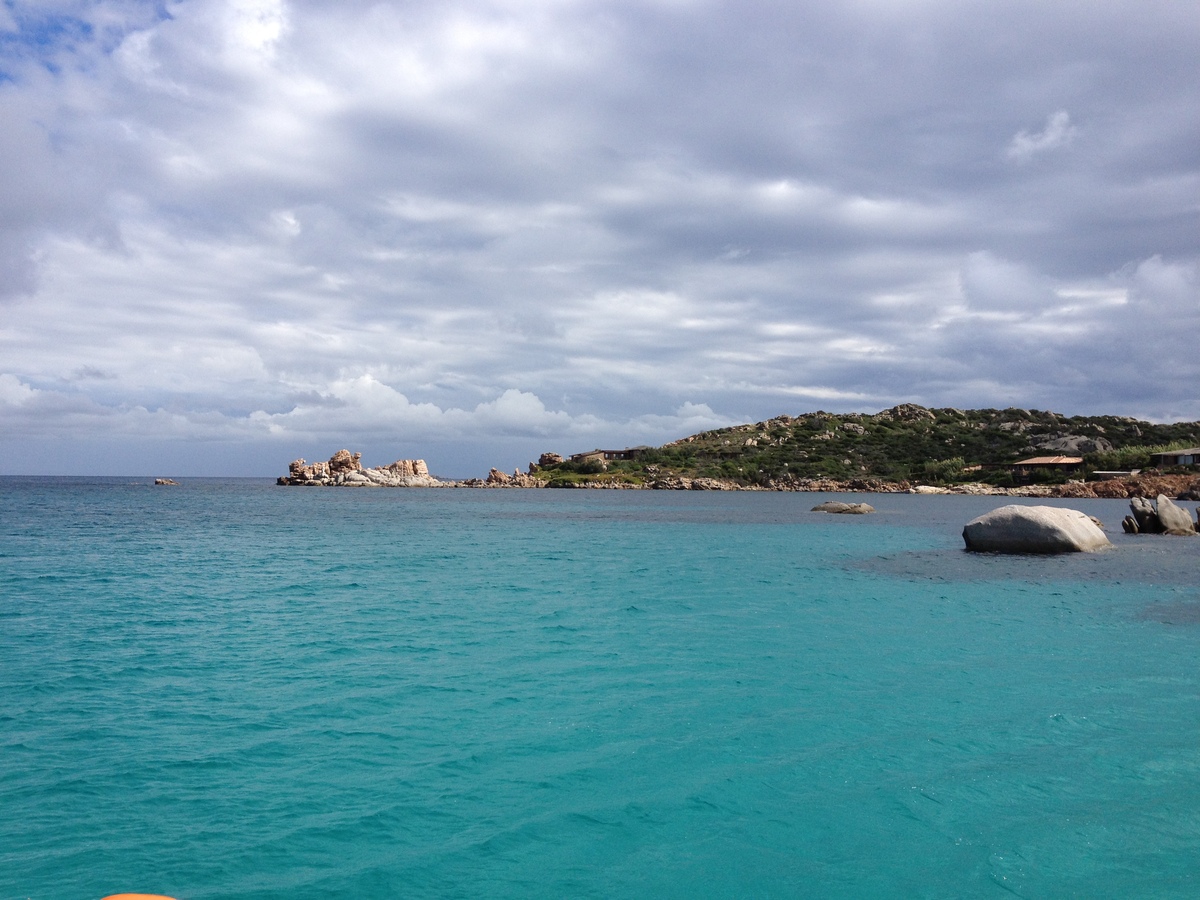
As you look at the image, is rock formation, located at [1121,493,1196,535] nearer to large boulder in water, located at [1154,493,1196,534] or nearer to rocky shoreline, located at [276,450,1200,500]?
large boulder in water, located at [1154,493,1196,534]

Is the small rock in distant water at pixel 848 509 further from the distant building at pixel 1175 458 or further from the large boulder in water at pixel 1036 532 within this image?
the distant building at pixel 1175 458

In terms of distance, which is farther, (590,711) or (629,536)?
(629,536)

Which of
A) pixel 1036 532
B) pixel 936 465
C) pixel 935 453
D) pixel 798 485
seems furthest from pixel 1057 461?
pixel 1036 532

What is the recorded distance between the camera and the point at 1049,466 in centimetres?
13388

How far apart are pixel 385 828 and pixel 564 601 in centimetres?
1584

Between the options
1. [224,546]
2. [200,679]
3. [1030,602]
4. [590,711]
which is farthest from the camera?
[224,546]

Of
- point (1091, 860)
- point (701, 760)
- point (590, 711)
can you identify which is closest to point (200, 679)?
point (590, 711)

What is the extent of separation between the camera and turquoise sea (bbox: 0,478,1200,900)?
774cm

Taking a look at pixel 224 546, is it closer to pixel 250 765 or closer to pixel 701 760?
pixel 250 765

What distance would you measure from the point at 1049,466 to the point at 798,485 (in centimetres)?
4818

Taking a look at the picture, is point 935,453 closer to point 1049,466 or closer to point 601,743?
point 1049,466

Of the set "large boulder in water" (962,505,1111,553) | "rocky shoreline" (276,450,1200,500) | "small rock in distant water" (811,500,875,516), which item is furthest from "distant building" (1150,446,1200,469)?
"large boulder in water" (962,505,1111,553)

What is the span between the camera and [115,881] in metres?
7.45

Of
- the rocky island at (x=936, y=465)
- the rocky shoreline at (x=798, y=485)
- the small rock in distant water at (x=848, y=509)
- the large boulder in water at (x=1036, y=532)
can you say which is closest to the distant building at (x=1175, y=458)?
the rocky island at (x=936, y=465)
